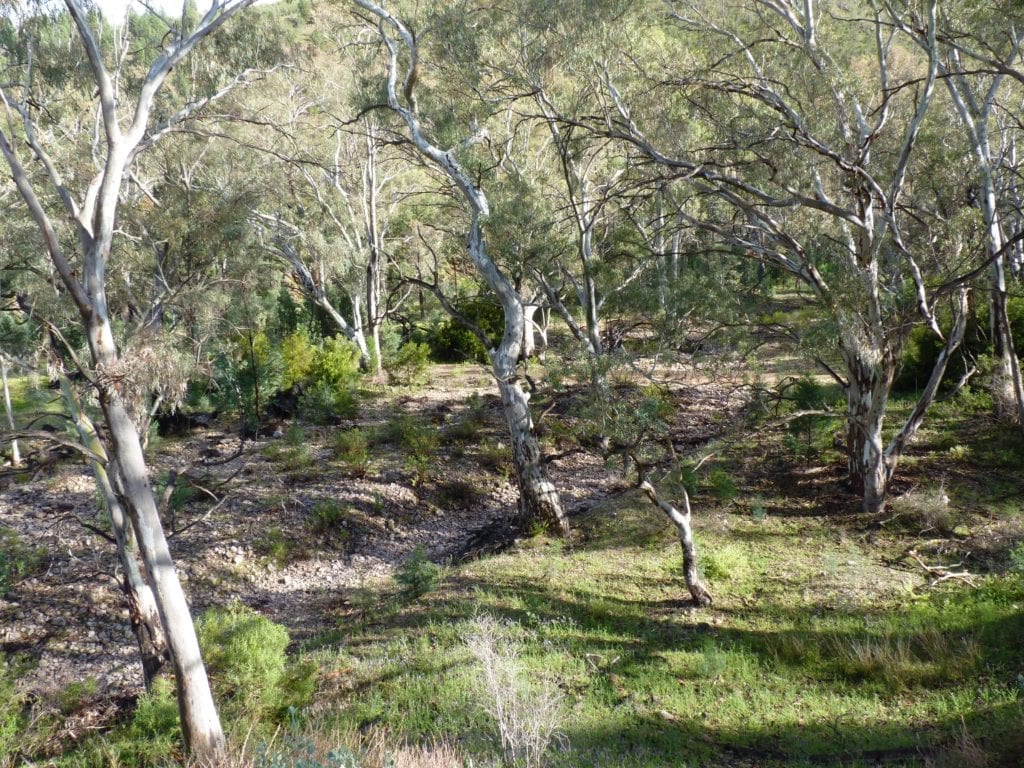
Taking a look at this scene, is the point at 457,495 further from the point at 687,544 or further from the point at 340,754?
the point at 340,754

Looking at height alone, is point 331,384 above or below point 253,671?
above

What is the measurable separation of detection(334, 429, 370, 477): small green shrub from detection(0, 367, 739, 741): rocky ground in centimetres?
10

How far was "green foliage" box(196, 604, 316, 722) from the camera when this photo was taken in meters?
6.52

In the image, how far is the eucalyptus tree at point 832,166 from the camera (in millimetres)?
8273

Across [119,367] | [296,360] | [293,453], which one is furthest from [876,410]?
[296,360]

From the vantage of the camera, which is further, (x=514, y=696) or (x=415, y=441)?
(x=415, y=441)

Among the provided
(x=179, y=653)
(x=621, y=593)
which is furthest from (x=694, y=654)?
(x=179, y=653)

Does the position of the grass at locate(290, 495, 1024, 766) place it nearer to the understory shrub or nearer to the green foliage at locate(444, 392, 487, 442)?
the understory shrub

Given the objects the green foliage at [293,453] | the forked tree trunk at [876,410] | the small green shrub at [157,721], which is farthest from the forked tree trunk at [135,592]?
the forked tree trunk at [876,410]

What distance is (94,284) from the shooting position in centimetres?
504

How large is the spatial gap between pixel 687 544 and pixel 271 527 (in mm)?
6736

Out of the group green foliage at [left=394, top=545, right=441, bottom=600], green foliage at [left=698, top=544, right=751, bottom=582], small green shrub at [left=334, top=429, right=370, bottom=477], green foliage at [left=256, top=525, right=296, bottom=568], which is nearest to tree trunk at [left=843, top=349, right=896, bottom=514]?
green foliage at [left=698, top=544, right=751, bottom=582]

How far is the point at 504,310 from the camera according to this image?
9.99m

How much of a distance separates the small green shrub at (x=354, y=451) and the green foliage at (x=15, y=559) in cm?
480
